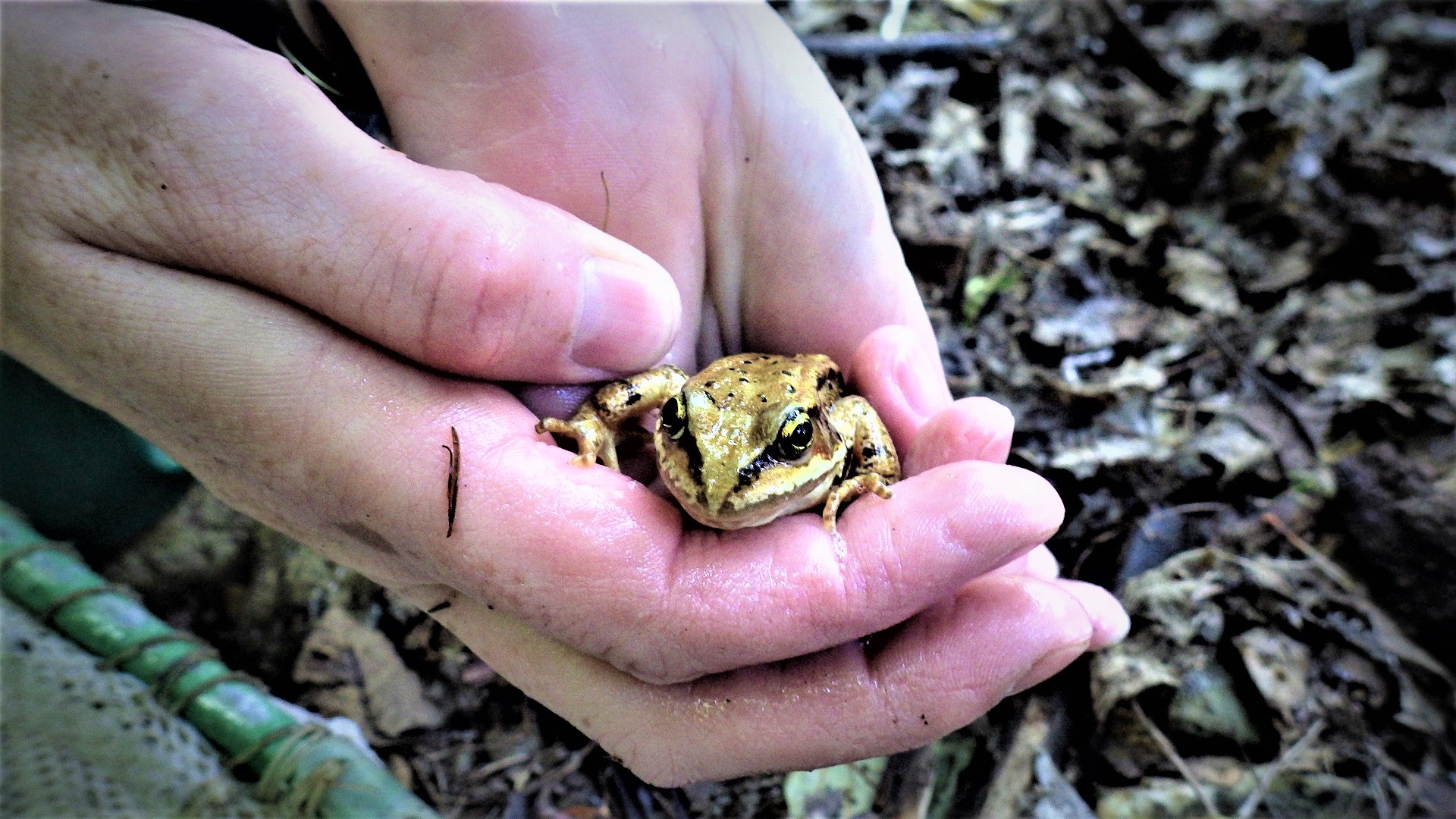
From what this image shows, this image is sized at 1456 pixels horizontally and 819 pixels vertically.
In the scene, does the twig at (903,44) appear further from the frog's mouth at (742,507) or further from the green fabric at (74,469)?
the green fabric at (74,469)

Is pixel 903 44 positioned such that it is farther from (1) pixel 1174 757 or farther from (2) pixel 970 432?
(1) pixel 1174 757

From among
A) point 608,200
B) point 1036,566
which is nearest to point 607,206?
point 608,200

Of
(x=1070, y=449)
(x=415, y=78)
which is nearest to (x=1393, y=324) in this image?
(x=1070, y=449)

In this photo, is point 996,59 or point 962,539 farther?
point 996,59

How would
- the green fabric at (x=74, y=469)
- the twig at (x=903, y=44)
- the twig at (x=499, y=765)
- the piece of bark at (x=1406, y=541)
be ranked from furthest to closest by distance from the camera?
1. the twig at (x=903, y=44)
2. the green fabric at (x=74, y=469)
3. the piece of bark at (x=1406, y=541)
4. the twig at (x=499, y=765)

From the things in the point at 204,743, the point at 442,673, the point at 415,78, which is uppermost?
the point at 415,78

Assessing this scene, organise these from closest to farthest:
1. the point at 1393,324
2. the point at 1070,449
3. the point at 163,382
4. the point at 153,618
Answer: the point at 163,382 < the point at 153,618 < the point at 1070,449 < the point at 1393,324

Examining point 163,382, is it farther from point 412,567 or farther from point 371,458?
point 412,567

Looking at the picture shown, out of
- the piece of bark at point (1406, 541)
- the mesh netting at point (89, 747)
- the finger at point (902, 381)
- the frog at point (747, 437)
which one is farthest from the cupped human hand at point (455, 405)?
the piece of bark at point (1406, 541)
